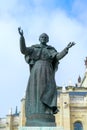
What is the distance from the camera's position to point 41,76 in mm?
8891

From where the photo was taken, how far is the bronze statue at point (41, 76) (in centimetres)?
863

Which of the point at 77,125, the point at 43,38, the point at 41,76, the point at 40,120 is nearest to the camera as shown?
the point at 40,120

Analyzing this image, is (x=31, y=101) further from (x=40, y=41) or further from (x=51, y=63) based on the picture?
(x=40, y=41)

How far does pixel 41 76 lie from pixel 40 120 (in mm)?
1111

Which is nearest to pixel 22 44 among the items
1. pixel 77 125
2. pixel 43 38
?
pixel 43 38

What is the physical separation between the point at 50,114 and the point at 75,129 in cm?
4514

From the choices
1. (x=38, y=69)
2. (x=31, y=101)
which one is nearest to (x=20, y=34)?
(x=38, y=69)

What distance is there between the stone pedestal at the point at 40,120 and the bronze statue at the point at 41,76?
11cm

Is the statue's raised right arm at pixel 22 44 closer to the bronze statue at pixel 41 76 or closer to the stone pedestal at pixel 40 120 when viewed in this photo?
the bronze statue at pixel 41 76

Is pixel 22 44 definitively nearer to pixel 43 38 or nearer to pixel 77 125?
pixel 43 38

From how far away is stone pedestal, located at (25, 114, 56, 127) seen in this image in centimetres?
827

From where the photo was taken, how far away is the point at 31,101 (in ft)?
28.6

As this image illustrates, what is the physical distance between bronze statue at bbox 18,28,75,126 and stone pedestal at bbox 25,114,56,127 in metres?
0.11

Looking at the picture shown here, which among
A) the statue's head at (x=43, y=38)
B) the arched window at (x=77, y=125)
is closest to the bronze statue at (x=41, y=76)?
the statue's head at (x=43, y=38)
